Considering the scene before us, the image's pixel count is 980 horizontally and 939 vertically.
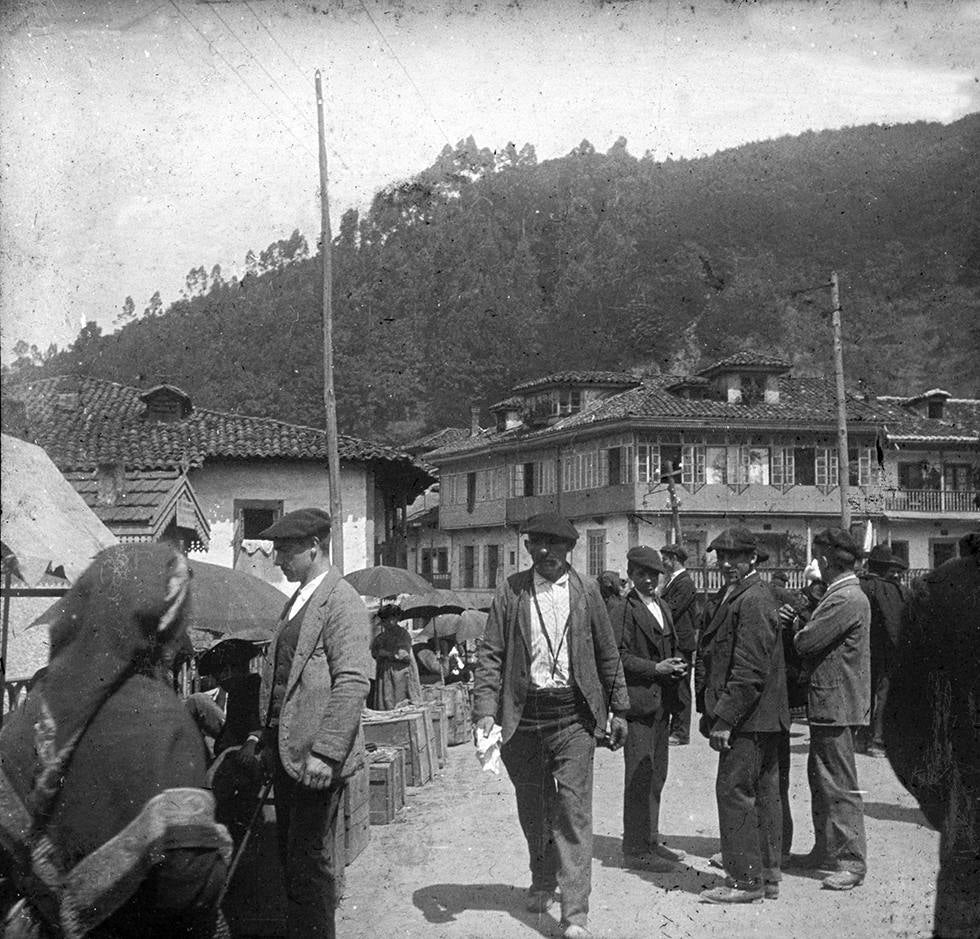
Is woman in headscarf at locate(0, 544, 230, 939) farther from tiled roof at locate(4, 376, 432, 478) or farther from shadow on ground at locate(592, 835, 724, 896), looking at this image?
tiled roof at locate(4, 376, 432, 478)

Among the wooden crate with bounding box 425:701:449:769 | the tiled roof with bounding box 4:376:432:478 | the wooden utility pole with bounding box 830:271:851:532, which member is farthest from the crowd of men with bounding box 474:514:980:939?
the wooden utility pole with bounding box 830:271:851:532

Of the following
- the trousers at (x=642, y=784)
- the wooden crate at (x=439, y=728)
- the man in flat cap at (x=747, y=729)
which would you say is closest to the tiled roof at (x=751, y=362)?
the wooden crate at (x=439, y=728)

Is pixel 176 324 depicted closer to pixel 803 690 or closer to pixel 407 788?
pixel 407 788

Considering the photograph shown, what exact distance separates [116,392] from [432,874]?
17702mm

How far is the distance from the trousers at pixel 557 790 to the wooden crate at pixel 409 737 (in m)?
3.27

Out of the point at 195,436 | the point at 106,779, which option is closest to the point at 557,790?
the point at 106,779

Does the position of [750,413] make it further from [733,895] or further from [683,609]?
[733,895]

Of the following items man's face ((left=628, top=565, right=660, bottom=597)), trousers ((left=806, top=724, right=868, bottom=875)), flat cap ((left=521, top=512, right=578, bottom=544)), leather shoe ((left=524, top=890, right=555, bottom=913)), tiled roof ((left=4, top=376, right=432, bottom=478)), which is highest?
tiled roof ((left=4, top=376, right=432, bottom=478))

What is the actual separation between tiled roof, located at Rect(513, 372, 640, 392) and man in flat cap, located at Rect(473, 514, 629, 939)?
981 inches

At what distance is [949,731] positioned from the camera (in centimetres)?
311

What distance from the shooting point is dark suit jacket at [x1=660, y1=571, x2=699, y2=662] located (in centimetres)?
1003

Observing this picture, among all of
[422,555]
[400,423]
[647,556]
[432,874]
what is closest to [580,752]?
[432,874]

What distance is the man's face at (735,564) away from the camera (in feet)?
19.9

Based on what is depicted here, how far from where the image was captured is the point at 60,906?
280 cm
